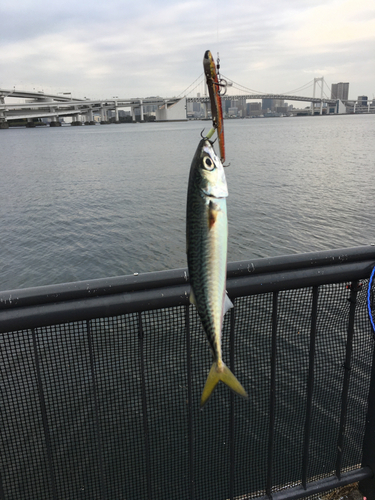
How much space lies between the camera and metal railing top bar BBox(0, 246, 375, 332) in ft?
→ 6.79

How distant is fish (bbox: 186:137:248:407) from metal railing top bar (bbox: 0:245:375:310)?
0.79 metres

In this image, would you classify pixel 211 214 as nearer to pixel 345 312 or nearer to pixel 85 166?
pixel 345 312

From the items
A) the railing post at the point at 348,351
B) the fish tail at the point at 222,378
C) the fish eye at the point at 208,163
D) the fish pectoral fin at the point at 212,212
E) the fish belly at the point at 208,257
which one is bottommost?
the railing post at the point at 348,351

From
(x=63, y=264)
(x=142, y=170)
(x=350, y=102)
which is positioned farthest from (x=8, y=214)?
(x=350, y=102)

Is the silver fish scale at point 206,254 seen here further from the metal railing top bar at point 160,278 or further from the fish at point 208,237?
the metal railing top bar at point 160,278

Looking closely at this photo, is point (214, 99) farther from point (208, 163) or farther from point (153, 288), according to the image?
point (153, 288)

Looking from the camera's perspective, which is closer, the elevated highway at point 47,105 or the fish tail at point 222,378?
the fish tail at point 222,378

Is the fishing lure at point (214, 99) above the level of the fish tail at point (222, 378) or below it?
above

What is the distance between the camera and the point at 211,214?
4.17ft

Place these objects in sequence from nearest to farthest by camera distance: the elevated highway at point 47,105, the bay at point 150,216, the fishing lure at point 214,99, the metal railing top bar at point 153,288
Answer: the fishing lure at point 214,99
the metal railing top bar at point 153,288
the bay at point 150,216
the elevated highway at point 47,105

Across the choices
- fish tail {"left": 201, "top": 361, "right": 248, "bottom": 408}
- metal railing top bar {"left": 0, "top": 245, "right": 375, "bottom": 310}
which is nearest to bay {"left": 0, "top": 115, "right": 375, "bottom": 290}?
metal railing top bar {"left": 0, "top": 245, "right": 375, "bottom": 310}

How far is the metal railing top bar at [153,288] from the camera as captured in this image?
2068mm

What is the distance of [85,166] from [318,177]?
2650cm

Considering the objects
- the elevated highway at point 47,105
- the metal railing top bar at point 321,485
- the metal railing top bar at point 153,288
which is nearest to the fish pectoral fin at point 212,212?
the metal railing top bar at point 153,288
